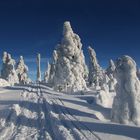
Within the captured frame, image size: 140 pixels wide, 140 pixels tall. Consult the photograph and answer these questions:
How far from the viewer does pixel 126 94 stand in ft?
71.9

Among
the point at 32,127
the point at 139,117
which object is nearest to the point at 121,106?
the point at 139,117

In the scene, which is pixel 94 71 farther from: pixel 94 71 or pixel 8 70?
pixel 8 70

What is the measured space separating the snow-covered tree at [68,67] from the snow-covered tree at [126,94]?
26720mm

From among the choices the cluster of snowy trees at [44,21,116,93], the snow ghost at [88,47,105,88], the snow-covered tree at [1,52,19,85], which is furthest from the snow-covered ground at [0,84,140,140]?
the snow-covered tree at [1,52,19,85]

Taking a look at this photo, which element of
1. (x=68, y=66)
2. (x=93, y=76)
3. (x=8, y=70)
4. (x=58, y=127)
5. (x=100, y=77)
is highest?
(x=8, y=70)

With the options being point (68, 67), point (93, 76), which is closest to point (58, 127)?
point (68, 67)

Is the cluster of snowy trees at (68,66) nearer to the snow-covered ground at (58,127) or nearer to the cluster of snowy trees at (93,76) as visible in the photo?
the cluster of snowy trees at (93,76)

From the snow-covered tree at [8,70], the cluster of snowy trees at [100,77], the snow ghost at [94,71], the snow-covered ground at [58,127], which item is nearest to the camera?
the snow-covered ground at [58,127]

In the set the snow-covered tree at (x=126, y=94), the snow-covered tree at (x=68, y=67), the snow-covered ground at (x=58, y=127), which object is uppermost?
the snow-covered tree at (x=68, y=67)

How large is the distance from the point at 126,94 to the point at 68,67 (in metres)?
31.4

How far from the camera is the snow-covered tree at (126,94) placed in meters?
21.1

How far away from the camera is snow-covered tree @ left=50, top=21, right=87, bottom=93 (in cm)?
5207

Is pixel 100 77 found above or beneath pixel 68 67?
above

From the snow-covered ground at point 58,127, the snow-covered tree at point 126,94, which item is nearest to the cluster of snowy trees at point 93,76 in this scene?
the snow-covered tree at point 126,94
